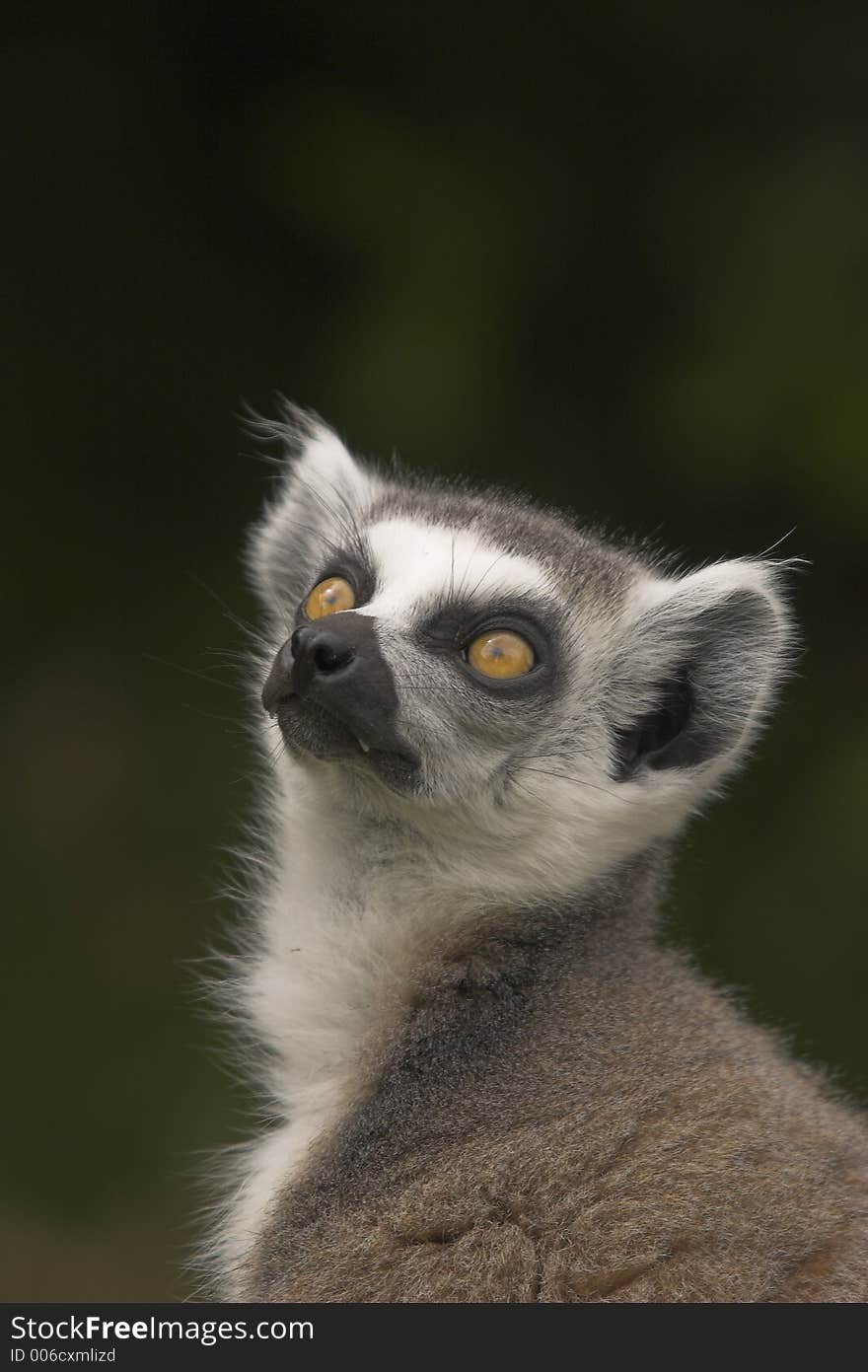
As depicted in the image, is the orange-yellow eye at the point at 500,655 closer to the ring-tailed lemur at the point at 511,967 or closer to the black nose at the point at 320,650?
the ring-tailed lemur at the point at 511,967

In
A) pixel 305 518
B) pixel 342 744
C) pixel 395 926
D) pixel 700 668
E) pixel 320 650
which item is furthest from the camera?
pixel 305 518

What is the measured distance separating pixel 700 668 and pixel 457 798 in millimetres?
582

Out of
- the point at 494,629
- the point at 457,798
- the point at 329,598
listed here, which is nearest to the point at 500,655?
the point at 494,629

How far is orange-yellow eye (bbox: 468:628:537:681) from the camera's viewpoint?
9.37 ft

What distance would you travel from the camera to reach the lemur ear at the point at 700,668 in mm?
2936

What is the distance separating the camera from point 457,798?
9.25 feet

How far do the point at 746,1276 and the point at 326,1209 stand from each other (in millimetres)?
733

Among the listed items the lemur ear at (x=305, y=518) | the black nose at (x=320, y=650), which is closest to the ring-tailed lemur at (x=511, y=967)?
the black nose at (x=320, y=650)

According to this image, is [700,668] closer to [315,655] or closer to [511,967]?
[511,967]

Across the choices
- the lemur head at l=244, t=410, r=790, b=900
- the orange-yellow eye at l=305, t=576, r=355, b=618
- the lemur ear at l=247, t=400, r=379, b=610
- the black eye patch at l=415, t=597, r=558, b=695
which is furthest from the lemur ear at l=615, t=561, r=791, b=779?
the lemur ear at l=247, t=400, r=379, b=610

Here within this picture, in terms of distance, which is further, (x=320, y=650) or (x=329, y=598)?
(x=329, y=598)

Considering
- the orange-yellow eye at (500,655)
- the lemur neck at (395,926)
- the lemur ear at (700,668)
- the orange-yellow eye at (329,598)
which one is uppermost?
the lemur ear at (700,668)

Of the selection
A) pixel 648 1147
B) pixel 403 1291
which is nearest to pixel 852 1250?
pixel 648 1147

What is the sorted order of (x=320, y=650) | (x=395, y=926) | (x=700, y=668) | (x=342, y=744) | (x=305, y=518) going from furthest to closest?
1. (x=305, y=518)
2. (x=700, y=668)
3. (x=395, y=926)
4. (x=342, y=744)
5. (x=320, y=650)
